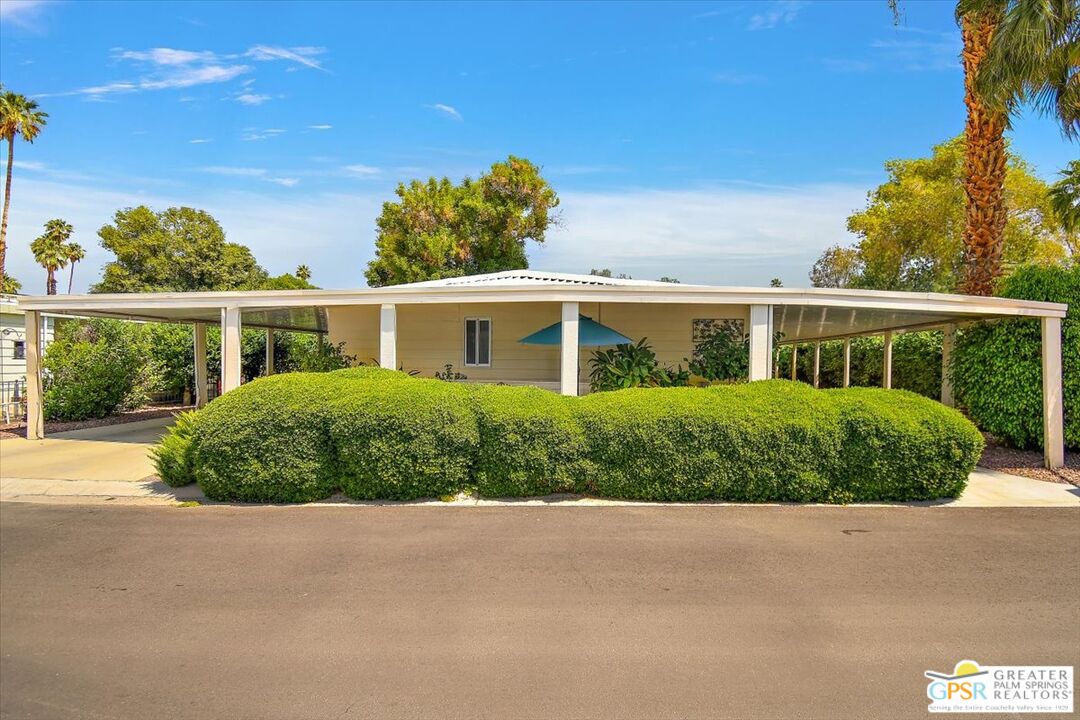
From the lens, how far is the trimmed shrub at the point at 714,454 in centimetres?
836

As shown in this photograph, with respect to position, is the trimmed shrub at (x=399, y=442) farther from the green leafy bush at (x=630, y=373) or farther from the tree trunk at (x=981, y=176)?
the tree trunk at (x=981, y=176)

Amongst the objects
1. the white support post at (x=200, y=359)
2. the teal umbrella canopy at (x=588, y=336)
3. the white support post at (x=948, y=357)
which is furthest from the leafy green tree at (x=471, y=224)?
the white support post at (x=948, y=357)

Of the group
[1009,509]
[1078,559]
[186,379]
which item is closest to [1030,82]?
[1009,509]

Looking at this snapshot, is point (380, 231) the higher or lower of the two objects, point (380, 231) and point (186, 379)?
the higher

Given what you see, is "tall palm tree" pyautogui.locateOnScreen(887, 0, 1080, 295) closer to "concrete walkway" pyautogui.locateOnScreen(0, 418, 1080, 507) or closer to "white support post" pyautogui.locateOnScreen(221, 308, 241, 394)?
"concrete walkway" pyautogui.locateOnScreen(0, 418, 1080, 507)

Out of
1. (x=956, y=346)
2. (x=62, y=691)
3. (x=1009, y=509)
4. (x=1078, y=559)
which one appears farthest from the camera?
(x=956, y=346)

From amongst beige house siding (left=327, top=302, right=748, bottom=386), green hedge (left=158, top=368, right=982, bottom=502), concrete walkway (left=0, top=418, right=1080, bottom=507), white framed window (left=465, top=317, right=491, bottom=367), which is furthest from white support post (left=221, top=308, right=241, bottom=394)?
white framed window (left=465, top=317, right=491, bottom=367)

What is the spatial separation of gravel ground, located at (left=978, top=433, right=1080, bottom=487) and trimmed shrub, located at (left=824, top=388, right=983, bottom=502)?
8.53 feet

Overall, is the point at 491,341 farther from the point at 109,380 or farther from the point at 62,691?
the point at 62,691

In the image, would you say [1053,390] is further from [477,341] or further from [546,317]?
[477,341]

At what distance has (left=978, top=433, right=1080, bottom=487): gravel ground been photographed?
32.5 ft

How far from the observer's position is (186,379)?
20938mm

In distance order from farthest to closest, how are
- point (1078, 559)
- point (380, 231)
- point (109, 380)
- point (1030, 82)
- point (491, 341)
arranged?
point (380, 231), point (109, 380), point (491, 341), point (1030, 82), point (1078, 559)

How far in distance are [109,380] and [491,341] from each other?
1040cm
